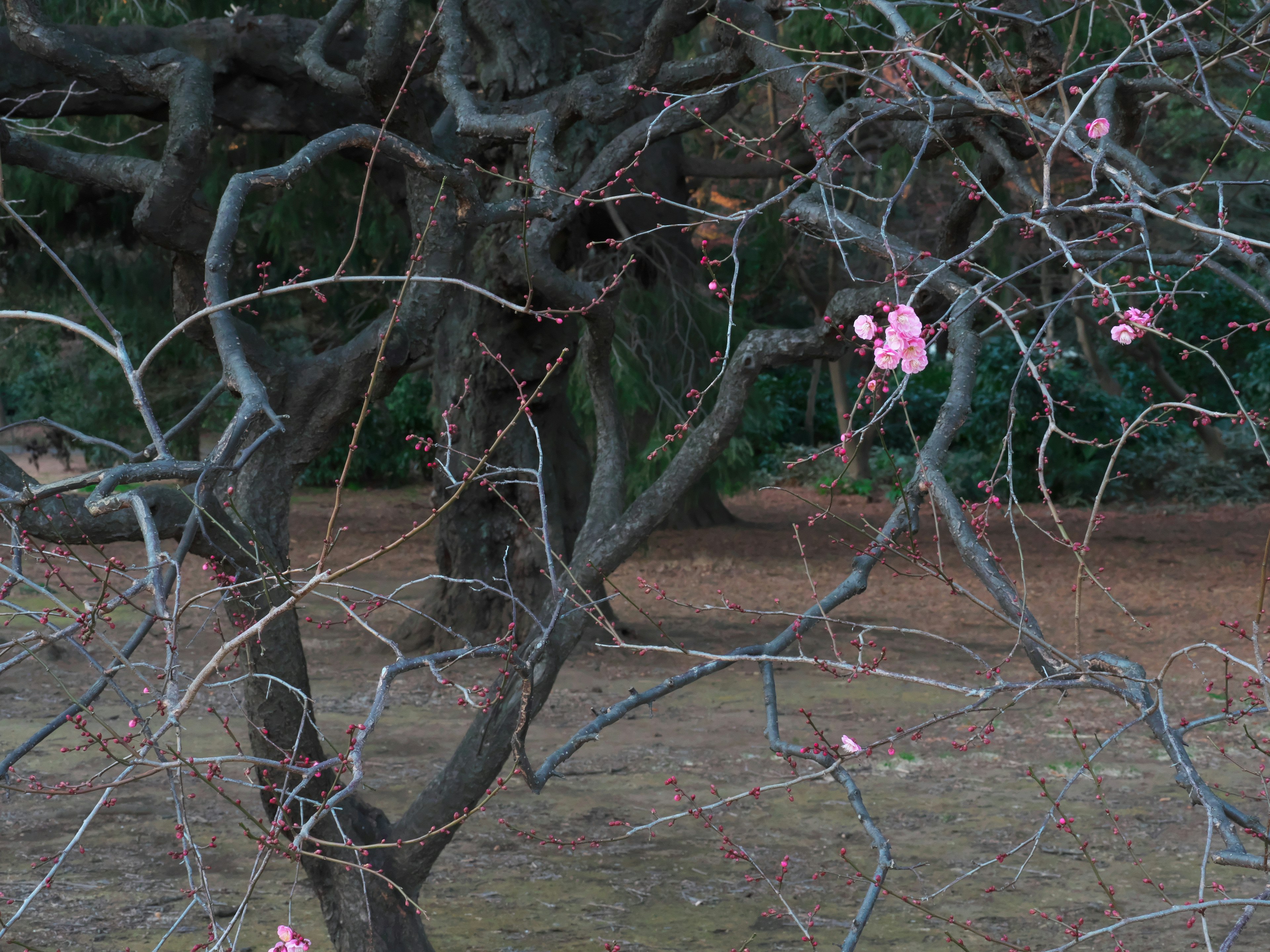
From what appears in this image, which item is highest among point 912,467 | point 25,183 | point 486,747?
point 25,183

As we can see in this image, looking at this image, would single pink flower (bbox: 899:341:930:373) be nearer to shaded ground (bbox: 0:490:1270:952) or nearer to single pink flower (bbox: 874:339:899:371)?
single pink flower (bbox: 874:339:899:371)

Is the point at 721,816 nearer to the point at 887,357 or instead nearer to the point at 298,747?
the point at 298,747

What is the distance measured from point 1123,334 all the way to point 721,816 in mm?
3399

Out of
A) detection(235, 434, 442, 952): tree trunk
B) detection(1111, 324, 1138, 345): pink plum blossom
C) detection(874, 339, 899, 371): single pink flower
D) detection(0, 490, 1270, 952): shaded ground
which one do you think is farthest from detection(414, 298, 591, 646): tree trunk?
detection(874, 339, 899, 371): single pink flower

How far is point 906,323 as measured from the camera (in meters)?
2.43

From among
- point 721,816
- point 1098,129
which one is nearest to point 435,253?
point 1098,129

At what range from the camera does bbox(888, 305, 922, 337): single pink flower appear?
2.41 m

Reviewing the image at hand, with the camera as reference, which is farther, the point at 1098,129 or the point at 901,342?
the point at 1098,129

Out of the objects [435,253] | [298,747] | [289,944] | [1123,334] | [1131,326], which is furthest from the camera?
[435,253]

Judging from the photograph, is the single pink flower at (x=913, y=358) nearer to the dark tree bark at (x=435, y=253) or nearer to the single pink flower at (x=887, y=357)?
the single pink flower at (x=887, y=357)

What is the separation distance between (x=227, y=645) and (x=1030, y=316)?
17.8 m

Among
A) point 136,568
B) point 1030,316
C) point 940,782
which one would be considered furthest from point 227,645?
point 1030,316

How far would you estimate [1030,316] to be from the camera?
18328mm

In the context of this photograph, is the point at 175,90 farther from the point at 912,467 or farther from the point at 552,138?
Result: the point at 912,467
